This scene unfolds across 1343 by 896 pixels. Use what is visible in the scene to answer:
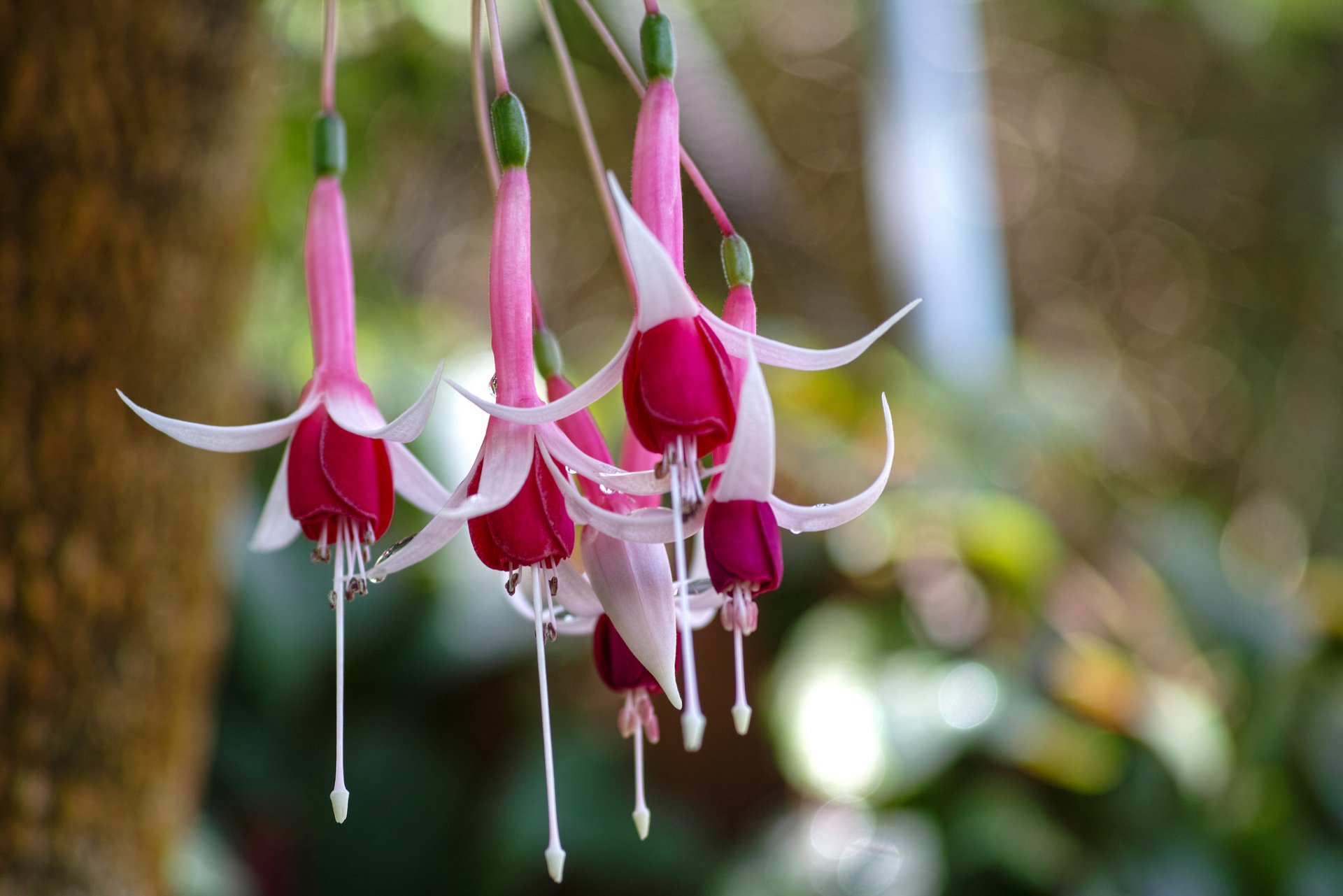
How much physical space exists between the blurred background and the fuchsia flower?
29cm

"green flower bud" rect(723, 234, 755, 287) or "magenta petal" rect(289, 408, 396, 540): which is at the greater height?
"green flower bud" rect(723, 234, 755, 287)

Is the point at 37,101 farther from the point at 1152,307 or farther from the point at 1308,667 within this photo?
the point at 1152,307

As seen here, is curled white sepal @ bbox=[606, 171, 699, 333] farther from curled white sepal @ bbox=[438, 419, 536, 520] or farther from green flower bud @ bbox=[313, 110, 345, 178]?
green flower bud @ bbox=[313, 110, 345, 178]

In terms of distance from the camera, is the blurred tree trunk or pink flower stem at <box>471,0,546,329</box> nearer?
pink flower stem at <box>471,0,546,329</box>

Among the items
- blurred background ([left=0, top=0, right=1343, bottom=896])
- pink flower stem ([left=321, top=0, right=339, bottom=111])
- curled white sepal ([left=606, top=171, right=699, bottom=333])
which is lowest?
blurred background ([left=0, top=0, right=1343, bottom=896])

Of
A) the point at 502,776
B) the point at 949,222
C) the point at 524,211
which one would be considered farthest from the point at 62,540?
the point at 949,222

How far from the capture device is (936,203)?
55.3 inches

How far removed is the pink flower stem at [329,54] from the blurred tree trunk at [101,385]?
208 millimetres

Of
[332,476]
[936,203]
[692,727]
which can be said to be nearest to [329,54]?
[332,476]

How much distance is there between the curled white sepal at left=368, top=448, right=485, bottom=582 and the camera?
1.01ft

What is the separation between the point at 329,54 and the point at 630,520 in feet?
0.63

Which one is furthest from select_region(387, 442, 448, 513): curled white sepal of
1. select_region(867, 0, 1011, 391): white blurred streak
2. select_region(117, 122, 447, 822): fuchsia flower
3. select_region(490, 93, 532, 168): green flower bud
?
select_region(867, 0, 1011, 391): white blurred streak

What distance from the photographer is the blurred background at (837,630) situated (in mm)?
1011

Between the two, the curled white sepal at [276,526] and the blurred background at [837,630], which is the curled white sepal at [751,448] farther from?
the blurred background at [837,630]
